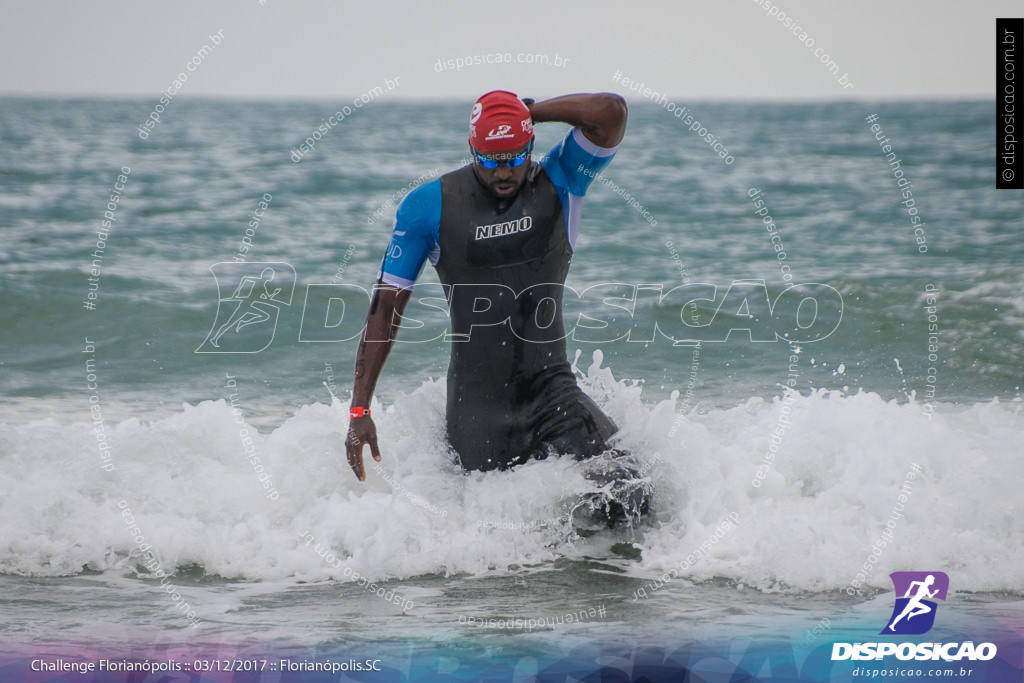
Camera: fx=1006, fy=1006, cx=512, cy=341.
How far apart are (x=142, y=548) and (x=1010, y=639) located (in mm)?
3536

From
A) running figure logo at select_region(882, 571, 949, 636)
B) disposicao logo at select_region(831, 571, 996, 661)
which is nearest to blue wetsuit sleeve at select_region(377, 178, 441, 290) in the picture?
disposicao logo at select_region(831, 571, 996, 661)

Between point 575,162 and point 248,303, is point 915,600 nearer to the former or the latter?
point 575,162

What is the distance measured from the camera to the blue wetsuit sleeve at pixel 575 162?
4125mm

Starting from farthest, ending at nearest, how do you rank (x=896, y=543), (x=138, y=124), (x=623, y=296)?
(x=138, y=124) → (x=623, y=296) → (x=896, y=543)

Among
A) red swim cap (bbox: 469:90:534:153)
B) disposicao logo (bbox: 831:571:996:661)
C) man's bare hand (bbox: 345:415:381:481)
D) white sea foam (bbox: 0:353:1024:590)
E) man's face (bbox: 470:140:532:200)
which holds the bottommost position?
disposicao logo (bbox: 831:571:996:661)

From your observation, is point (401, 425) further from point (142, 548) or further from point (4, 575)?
point (4, 575)

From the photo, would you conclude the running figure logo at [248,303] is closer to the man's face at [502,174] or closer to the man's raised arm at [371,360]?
→ the man's raised arm at [371,360]

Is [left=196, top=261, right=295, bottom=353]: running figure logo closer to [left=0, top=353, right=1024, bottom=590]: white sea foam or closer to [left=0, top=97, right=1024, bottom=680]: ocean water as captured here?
[left=0, top=97, right=1024, bottom=680]: ocean water

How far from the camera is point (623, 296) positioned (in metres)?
9.72

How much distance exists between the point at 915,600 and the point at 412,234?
7.95ft

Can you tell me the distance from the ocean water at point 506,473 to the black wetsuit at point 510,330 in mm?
167

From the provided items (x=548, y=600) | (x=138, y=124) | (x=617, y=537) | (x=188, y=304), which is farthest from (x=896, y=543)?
(x=138, y=124)

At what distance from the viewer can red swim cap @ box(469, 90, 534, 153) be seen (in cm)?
394

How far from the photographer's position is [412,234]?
4.11 meters
